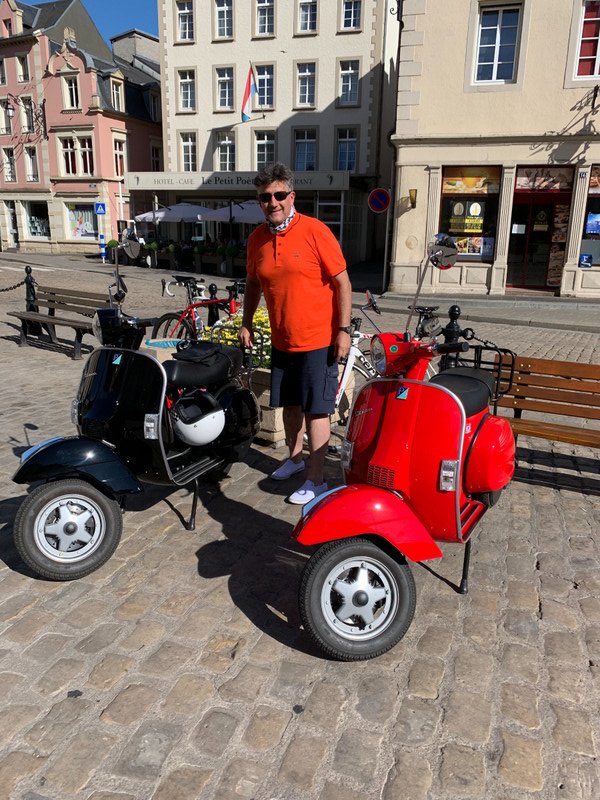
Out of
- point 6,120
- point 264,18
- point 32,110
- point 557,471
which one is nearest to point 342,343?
point 557,471

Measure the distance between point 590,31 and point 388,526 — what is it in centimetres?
1737

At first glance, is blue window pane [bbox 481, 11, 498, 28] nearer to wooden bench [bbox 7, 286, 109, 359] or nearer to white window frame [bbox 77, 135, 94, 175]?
wooden bench [bbox 7, 286, 109, 359]

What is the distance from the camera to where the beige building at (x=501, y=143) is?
15.5 meters

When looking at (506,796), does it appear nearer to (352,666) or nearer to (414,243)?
(352,666)

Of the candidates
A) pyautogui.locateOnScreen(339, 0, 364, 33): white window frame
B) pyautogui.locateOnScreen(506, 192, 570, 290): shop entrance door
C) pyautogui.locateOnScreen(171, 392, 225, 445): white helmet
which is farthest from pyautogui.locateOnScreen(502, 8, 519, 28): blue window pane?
pyautogui.locateOnScreen(171, 392, 225, 445): white helmet

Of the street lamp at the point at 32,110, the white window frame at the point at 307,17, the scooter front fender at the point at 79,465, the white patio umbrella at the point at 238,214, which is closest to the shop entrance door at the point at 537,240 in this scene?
the white patio umbrella at the point at 238,214

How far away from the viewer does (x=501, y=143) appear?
16312mm

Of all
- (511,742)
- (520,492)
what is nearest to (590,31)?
(520,492)

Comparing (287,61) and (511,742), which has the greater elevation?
(287,61)

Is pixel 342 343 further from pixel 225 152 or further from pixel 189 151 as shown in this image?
pixel 189 151

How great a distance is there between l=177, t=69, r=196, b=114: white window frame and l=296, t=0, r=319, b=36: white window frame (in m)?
5.76

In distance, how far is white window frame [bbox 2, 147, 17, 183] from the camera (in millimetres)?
35438

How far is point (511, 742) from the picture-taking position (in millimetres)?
2156

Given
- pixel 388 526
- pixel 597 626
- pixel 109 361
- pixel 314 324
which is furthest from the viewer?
pixel 314 324
